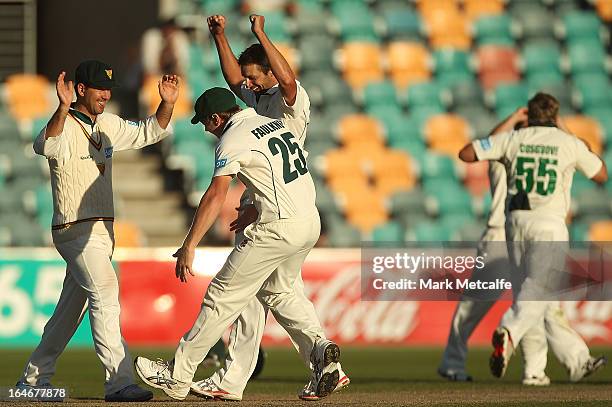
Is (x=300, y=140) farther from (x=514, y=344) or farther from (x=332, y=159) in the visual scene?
(x=332, y=159)

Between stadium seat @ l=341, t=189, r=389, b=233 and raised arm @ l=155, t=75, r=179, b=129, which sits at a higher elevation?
raised arm @ l=155, t=75, r=179, b=129

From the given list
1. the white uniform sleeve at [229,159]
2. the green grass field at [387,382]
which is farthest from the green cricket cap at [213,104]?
the green grass field at [387,382]

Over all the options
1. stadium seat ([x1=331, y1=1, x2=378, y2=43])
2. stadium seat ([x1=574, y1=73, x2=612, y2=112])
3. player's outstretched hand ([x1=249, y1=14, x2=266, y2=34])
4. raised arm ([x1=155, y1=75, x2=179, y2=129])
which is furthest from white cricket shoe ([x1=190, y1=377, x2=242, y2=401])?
stadium seat ([x1=574, y1=73, x2=612, y2=112])

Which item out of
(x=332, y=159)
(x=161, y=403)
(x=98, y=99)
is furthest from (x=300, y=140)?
(x=332, y=159)

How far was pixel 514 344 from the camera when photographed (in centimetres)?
943

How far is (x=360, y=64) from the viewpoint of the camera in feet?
68.1

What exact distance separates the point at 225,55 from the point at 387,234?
9.70 metres

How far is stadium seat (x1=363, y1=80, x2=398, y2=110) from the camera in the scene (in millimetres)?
20359

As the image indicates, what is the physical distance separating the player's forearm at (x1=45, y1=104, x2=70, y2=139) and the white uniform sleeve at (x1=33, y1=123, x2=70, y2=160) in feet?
0.12

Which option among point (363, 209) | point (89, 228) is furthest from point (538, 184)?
point (363, 209)

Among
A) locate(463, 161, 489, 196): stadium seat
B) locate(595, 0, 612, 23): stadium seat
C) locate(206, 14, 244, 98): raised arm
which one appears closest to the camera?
locate(206, 14, 244, 98): raised arm

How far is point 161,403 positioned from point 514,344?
9.40ft

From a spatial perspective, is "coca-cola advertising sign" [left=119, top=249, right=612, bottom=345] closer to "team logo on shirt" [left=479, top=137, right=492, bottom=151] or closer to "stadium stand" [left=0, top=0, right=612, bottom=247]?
"stadium stand" [left=0, top=0, right=612, bottom=247]

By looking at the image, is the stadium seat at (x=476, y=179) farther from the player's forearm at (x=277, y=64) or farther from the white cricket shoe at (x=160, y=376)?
the white cricket shoe at (x=160, y=376)
